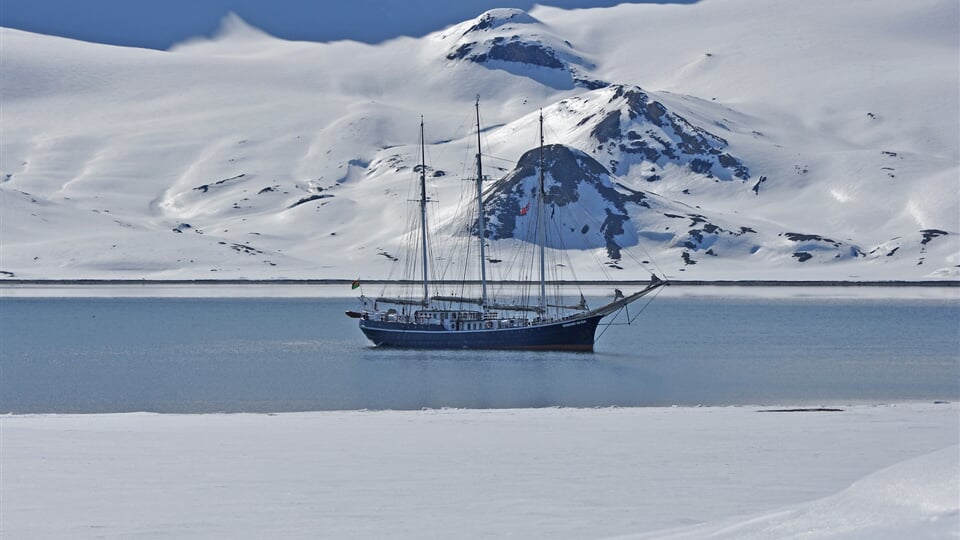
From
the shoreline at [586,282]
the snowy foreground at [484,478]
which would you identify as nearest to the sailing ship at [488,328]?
the snowy foreground at [484,478]

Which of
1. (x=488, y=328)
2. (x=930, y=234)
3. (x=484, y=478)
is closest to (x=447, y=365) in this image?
(x=488, y=328)

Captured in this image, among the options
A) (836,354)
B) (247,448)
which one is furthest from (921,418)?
(836,354)

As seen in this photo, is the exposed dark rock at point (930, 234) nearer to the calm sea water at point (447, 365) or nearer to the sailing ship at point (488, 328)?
the calm sea water at point (447, 365)

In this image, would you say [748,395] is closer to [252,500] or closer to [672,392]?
[672,392]

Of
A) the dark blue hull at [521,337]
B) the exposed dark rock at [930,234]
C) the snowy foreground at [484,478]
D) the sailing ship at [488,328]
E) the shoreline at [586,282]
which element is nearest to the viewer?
the snowy foreground at [484,478]

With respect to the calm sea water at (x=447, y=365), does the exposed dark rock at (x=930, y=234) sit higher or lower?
higher

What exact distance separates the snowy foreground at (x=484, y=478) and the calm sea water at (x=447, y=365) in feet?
44.5

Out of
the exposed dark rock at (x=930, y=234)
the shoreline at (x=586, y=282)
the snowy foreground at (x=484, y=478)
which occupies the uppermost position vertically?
the exposed dark rock at (x=930, y=234)

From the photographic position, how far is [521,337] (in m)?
73.8

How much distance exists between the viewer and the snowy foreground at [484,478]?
42.5ft

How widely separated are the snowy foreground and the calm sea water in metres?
13.6

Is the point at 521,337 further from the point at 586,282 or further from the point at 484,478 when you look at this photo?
the point at 586,282

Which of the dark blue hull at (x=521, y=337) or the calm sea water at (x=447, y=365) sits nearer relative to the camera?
the calm sea water at (x=447, y=365)

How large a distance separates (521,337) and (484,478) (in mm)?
52582
